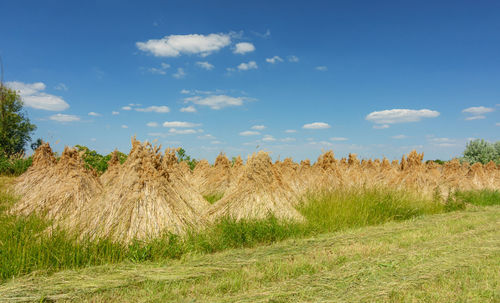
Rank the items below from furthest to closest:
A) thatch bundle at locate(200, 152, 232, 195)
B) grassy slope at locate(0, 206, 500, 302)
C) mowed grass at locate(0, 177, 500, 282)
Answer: thatch bundle at locate(200, 152, 232, 195)
mowed grass at locate(0, 177, 500, 282)
grassy slope at locate(0, 206, 500, 302)

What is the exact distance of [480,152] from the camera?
2594cm

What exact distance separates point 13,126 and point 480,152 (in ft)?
145

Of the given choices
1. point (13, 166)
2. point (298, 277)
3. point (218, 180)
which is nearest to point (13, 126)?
point (13, 166)

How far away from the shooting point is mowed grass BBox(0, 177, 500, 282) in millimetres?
4094

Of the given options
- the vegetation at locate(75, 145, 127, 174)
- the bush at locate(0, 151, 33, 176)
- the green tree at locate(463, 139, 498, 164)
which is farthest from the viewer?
the green tree at locate(463, 139, 498, 164)

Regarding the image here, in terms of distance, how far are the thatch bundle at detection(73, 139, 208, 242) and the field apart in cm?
2

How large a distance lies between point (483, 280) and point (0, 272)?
616 cm

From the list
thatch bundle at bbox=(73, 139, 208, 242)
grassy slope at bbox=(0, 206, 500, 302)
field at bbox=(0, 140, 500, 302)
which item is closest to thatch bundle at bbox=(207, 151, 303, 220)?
field at bbox=(0, 140, 500, 302)

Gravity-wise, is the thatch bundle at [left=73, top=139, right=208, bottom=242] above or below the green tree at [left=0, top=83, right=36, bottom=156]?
below

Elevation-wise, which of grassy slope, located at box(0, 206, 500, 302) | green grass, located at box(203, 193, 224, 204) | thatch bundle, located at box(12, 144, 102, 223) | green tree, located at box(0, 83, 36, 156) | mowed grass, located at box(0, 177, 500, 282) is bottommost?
grassy slope, located at box(0, 206, 500, 302)

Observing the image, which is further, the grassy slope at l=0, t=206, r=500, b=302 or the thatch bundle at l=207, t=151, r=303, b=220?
the thatch bundle at l=207, t=151, r=303, b=220

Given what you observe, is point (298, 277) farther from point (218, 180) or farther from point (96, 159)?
point (96, 159)

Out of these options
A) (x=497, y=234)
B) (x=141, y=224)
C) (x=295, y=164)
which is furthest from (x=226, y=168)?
(x=497, y=234)

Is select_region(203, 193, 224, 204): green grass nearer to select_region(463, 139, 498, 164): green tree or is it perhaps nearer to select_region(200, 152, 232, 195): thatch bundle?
select_region(200, 152, 232, 195): thatch bundle
